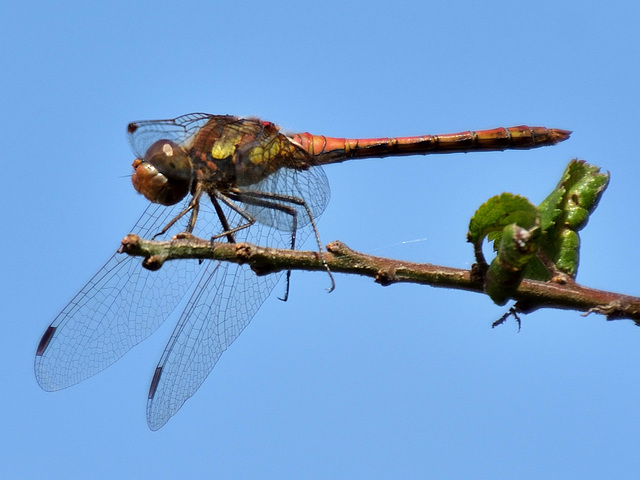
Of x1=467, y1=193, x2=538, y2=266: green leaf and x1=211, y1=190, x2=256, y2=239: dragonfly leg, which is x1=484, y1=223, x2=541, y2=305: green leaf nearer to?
x1=467, y1=193, x2=538, y2=266: green leaf

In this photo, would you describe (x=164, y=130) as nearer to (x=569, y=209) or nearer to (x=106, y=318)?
(x=106, y=318)

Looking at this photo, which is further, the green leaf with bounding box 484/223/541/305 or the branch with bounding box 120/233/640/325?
the branch with bounding box 120/233/640/325

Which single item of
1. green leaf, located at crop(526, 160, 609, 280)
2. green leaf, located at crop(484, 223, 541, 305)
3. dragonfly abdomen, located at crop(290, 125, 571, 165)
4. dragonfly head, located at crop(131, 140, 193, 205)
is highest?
dragonfly abdomen, located at crop(290, 125, 571, 165)

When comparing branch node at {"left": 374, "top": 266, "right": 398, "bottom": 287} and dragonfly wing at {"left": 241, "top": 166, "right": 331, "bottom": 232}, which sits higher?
dragonfly wing at {"left": 241, "top": 166, "right": 331, "bottom": 232}

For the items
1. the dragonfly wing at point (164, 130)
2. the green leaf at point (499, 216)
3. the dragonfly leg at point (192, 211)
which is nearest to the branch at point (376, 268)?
the green leaf at point (499, 216)

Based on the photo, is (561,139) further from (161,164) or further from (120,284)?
(120,284)

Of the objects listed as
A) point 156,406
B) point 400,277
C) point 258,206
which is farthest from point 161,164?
point 400,277

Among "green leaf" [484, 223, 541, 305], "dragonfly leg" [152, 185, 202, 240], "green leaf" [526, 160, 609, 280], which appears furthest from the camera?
"dragonfly leg" [152, 185, 202, 240]

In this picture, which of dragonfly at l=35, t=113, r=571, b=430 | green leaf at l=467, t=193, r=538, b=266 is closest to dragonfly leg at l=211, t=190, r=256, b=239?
dragonfly at l=35, t=113, r=571, b=430
